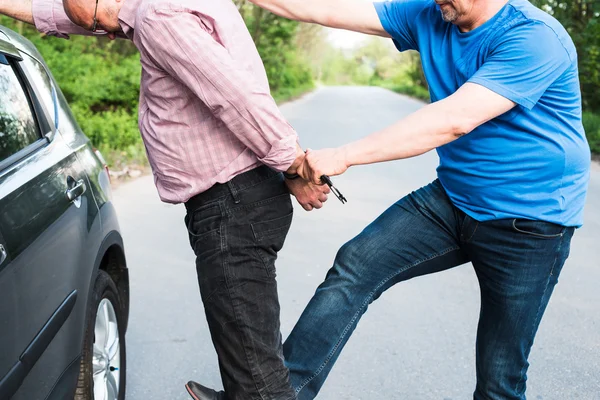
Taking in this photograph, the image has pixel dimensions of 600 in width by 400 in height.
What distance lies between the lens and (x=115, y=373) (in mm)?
3135

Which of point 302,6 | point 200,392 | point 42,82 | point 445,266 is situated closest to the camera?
point 200,392

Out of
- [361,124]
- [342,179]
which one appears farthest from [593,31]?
[342,179]

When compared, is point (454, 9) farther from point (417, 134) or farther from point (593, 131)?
point (593, 131)

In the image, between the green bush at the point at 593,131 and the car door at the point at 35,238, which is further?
the green bush at the point at 593,131

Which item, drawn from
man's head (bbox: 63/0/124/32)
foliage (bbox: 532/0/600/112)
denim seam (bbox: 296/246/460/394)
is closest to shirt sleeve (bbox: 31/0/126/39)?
man's head (bbox: 63/0/124/32)

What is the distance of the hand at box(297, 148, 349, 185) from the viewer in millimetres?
2246

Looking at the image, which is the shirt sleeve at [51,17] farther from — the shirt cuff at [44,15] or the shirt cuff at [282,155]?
the shirt cuff at [282,155]

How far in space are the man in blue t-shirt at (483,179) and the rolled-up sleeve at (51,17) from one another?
37.3 inches

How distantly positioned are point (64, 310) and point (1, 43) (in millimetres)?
993

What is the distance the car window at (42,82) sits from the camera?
2939mm

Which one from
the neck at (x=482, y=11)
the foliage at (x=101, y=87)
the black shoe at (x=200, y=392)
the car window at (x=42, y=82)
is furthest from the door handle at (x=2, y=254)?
the foliage at (x=101, y=87)

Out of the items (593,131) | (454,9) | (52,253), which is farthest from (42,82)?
(593,131)

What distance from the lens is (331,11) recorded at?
2.86m

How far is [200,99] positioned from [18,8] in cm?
90
